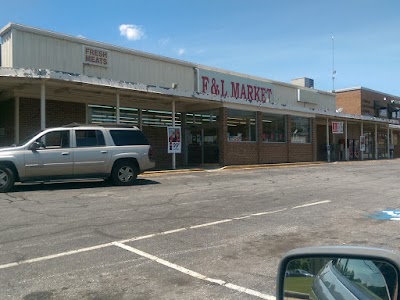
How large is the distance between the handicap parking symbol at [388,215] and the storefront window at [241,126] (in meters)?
14.1

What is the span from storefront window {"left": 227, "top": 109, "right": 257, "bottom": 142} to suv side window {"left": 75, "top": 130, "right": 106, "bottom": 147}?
10.4m

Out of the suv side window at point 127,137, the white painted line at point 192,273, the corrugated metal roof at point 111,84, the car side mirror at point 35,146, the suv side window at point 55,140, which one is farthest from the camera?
the corrugated metal roof at point 111,84

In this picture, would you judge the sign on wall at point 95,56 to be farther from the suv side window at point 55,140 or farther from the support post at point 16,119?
the suv side window at point 55,140

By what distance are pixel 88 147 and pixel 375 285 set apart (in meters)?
12.7

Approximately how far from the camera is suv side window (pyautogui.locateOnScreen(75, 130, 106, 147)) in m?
13.7

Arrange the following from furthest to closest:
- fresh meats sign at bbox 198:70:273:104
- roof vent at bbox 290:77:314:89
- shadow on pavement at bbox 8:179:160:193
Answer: roof vent at bbox 290:77:314:89
fresh meats sign at bbox 198:70:273:104
shadow on pavement at bbox 8:179:160:193

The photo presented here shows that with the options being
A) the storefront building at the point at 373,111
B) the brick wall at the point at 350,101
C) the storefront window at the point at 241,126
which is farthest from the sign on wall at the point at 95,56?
the brick wall at the point at 350,101

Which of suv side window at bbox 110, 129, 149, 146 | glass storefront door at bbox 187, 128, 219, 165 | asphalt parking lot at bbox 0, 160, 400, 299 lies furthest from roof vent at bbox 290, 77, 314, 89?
suv side window at bbox 110, 129, 149, 146

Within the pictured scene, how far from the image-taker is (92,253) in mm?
6262

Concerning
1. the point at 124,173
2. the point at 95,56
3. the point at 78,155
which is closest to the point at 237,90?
the point at 95,56

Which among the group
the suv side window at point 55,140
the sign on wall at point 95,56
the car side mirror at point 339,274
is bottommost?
the car side mirror at point 339,274

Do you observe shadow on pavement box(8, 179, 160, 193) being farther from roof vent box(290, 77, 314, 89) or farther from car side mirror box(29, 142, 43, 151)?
roof vent box(290, 77, 314, 89)

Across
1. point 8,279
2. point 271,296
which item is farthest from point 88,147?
point 271,296

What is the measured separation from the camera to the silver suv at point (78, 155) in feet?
41.6
